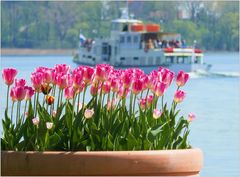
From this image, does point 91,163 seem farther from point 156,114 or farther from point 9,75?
point 9,75

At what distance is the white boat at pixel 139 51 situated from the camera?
136ft

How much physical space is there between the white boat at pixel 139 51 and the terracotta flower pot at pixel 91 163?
35465 millimetres

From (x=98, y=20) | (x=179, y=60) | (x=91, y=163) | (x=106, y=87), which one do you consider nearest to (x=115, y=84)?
(x=106, y=87)

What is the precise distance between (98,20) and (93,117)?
199ft

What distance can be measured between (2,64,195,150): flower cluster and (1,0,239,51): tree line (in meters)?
49.6

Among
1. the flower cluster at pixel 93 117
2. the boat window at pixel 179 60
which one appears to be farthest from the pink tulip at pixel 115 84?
the boat window at pixel 179 60

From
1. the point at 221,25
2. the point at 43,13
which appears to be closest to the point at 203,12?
the point at 221,25

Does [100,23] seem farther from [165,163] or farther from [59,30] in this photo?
[165,163]

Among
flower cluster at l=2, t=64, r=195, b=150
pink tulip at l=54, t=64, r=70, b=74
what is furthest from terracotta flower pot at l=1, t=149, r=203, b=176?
pink tulip at l=54, t=64, r=70, b=74

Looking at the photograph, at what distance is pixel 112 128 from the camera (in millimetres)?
4195

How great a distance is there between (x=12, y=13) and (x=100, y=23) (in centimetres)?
890

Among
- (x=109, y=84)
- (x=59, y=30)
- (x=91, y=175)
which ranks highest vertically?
(x=109, y=84)

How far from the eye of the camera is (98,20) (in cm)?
6462

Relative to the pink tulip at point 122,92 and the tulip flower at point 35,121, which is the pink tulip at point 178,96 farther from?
the tulip flower at point 35,121
